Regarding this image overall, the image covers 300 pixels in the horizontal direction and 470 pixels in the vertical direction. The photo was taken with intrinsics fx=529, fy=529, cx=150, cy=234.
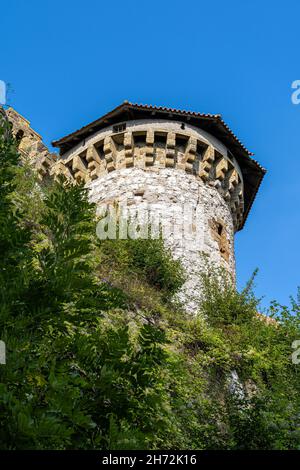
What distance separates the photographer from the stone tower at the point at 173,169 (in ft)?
42.1

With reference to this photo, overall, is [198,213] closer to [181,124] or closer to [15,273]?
[181,124]

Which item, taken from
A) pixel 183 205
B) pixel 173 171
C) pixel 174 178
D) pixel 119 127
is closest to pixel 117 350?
pixel 183 205

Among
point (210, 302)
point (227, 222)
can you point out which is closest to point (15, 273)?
point (210, 302)

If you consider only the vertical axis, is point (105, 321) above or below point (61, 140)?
below

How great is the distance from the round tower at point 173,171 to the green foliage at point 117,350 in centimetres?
207

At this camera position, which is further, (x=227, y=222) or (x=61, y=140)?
(x=61, y=140)

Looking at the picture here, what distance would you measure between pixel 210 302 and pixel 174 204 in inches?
122

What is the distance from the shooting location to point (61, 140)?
1585 centimetres
